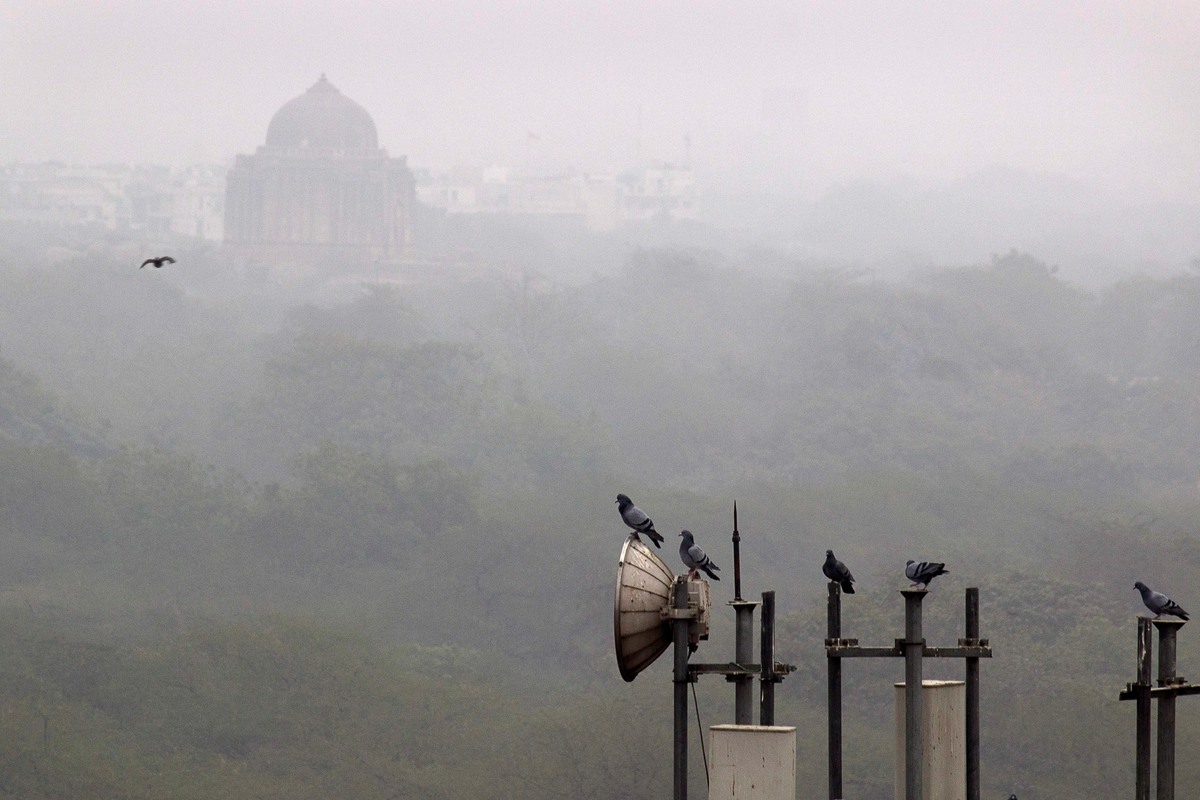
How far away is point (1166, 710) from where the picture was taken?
18281mm

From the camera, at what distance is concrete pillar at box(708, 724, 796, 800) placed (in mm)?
16047

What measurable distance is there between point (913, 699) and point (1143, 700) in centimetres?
184

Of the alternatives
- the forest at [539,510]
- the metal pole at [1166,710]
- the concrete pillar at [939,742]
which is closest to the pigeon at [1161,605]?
the metal pole at [1166,710]

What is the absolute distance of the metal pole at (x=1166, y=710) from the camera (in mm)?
17828

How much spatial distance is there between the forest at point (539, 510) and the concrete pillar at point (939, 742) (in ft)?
80.4

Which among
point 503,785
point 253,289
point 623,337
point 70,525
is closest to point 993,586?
point 503,785

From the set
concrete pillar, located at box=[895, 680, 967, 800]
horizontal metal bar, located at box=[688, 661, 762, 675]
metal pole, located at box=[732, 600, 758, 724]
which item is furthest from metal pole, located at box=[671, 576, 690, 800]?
concrete pillar, located at box=[895, 680, 967, 800]

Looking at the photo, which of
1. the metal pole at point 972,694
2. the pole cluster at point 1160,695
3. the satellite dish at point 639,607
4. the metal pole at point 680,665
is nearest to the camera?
the satellite dish at point 639,607

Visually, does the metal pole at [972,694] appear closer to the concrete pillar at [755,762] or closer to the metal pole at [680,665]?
the concrete pillar at [755,762]

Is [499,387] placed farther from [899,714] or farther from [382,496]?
[899,714]

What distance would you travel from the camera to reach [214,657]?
51344mm

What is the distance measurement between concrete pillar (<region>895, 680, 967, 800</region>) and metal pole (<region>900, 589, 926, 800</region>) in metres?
0.11

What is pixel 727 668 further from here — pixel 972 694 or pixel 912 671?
pixel 972 694

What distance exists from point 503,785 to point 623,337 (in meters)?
76.0
